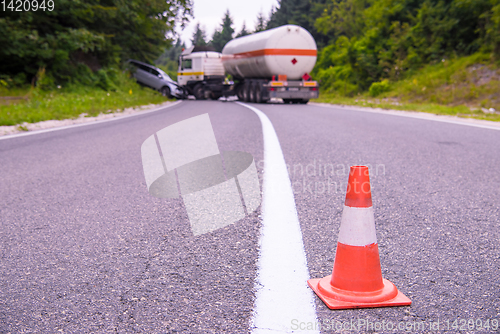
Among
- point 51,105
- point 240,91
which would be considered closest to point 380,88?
point 240,91

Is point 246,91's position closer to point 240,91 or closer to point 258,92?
point 240,91

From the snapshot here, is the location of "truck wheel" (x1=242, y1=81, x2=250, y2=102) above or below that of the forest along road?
below

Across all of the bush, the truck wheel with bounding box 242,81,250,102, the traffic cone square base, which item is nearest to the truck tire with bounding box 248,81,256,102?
the truck wheel with bounding box 242,81,250,102

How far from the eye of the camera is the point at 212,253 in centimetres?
211

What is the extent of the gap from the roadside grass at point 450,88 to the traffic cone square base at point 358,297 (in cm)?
1243

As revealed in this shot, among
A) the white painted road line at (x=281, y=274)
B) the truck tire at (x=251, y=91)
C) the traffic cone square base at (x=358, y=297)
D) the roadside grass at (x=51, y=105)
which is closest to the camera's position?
the white painted road line at (x=281, y=274)

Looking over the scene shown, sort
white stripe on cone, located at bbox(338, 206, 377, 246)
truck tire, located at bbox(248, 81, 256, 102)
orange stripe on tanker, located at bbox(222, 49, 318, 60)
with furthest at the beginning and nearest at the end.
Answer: truck tire, located at bbox(248, 81, 256, 102) < orange stripe on tanker, located at bbox(222, 49, 318, 60) < white stripe on cone, located at bbox(338, 206, 377, 246)

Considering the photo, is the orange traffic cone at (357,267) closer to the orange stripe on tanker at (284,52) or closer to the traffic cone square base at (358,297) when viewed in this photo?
the traffic cone square base at (358,297)

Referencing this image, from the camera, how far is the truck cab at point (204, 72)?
26.4 meters

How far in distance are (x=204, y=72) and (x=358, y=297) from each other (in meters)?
25.8

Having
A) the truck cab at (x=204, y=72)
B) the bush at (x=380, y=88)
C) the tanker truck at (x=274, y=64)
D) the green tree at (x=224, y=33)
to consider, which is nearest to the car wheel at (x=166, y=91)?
the truck cab at (x=204, y=72)

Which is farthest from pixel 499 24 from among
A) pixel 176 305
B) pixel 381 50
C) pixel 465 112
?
pixel 176 305

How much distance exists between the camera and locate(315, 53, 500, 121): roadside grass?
15234 mm

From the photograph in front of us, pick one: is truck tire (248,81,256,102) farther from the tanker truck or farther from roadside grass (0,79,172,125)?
roadside grass (0,79,172,125)
